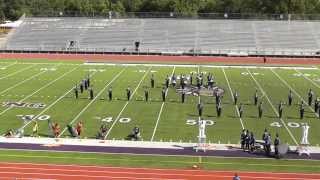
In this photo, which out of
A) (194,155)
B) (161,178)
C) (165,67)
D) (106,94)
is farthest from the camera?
(165,67)

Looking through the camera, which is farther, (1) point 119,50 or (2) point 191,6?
(2) point 191,6

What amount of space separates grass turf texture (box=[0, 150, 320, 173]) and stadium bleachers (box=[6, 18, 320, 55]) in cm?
3753

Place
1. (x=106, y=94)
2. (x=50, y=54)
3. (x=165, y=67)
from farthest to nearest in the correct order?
(x=50, y=54) < (x=165, y=67) < (x=106, y=94)

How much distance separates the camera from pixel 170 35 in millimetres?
58938

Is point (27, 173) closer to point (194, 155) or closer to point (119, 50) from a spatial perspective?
point (194, 155)

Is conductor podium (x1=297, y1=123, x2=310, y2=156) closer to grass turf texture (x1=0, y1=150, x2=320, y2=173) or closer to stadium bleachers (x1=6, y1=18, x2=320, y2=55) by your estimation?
grass turf texture (x1=0, y1=150, x2=320, y2=173)

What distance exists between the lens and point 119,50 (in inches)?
2181

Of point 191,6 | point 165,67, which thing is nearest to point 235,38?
point 165,67

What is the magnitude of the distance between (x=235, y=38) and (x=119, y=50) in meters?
12.0


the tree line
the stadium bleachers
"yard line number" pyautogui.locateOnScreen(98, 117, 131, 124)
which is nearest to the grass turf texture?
"yard line number" pyautogui.locateOnScreen(98, 117, 131, 124)

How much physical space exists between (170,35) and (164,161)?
138ft

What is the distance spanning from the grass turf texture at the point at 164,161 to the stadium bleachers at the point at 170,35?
37.5 m

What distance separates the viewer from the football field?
21984mm

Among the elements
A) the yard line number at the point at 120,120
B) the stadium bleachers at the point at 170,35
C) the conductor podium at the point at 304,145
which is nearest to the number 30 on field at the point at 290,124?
the conductor podium at the point at 304,145
